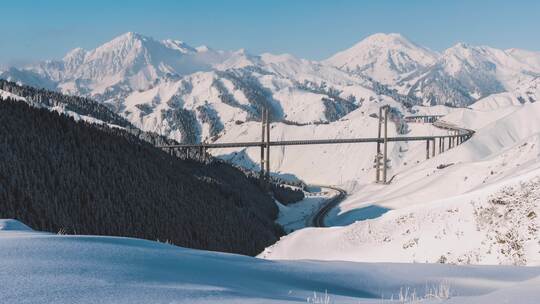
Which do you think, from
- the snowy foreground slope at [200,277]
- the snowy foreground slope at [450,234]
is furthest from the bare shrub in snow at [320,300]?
the snowy foreground slope at [450,234]

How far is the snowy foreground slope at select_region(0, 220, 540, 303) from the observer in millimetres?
6355

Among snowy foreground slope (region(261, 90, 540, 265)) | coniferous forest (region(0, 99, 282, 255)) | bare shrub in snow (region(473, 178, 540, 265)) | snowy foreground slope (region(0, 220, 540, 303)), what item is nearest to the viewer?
snowy foreground slope (region(0, 220, 540, 303))

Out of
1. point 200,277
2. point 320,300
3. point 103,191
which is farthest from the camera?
point 103,191

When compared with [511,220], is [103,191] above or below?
above

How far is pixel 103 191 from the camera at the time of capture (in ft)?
213

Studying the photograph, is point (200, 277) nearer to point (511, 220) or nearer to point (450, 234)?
point (511, 220)

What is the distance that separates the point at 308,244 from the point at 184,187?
5007 cm

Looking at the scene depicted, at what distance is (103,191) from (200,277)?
60261 millimetres

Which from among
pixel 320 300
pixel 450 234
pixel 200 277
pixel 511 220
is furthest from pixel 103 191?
pixel 320 300

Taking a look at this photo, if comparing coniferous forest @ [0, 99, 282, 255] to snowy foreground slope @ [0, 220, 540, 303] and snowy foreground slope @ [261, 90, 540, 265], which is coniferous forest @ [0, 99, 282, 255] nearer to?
snowy foreground slope @ [261, 90, 540, 265]

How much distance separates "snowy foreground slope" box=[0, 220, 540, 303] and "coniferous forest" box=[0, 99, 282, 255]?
39.5 meters

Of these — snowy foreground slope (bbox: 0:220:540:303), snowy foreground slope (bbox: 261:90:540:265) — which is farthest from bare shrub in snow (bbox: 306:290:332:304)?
snowy foreground slope (bbox: 261:90:540:265)

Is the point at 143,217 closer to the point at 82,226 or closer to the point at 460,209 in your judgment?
the point at 82,226

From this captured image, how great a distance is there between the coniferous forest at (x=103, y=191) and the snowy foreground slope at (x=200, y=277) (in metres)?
39.5
